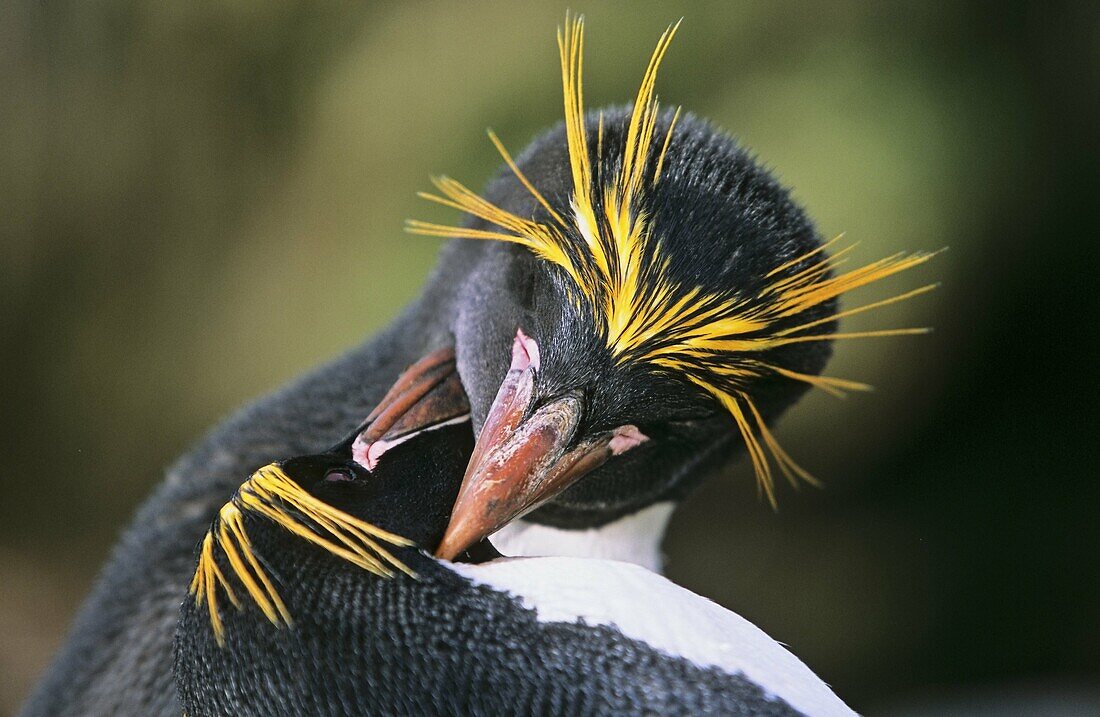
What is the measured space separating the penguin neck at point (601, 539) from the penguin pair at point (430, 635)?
37 centimetres

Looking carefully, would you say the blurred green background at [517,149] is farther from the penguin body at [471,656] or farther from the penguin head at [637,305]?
the penguin body at [471,656]

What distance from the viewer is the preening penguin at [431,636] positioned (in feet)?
2.33

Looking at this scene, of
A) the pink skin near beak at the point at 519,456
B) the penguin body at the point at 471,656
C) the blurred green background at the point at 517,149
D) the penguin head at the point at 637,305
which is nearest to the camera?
the penguin body at the point at 471,656

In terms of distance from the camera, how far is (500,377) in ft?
3.34

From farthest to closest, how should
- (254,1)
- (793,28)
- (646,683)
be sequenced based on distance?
(254,1) → (793,28) → (646,683)

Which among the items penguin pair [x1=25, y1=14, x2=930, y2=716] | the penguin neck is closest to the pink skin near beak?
penguin pair [x1=25, y1=14, x2=930, y2=716]

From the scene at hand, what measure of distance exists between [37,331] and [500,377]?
1863 mm

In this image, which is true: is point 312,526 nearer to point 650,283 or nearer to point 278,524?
point 278,524

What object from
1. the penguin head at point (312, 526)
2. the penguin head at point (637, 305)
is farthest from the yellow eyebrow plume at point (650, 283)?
the penguin head at point (312, 526)

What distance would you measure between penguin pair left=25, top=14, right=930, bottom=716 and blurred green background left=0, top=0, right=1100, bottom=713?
1.19 m

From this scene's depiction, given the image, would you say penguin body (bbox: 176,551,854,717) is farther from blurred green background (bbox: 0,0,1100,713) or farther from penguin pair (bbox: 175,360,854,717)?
blurred green background (bbox: 0,0,1100,713)

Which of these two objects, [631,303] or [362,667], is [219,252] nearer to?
[631,303]

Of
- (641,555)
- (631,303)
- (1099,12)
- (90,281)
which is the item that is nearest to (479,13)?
(90,281)

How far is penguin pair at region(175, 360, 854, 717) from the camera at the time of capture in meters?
0.71
